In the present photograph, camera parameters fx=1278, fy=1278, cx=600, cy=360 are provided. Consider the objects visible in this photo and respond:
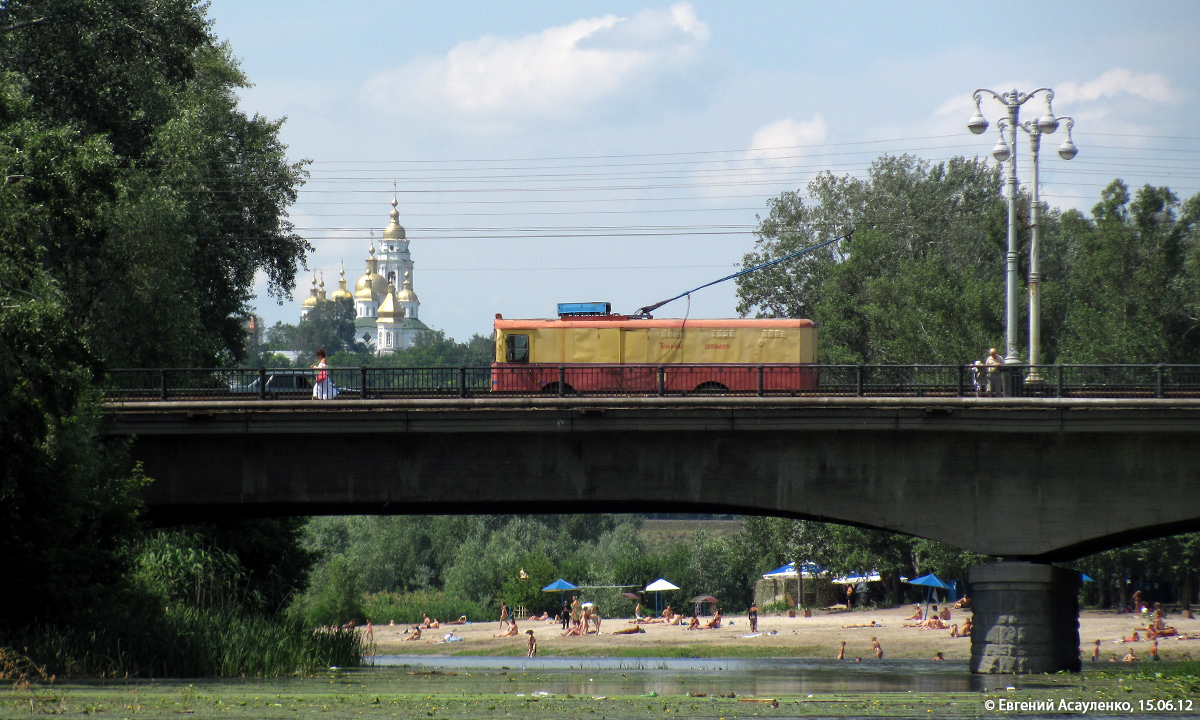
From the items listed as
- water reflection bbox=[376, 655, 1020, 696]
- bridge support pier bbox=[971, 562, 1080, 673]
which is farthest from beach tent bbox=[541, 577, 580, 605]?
bridge support pier bbox=[971, 562, 1080, 673]

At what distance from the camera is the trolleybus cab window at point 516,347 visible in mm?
35062

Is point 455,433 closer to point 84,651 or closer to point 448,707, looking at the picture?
point 84,651

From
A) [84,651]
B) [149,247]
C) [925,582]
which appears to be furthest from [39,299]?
[925,582]

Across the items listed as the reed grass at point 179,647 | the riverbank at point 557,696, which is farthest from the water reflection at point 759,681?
the reed grass at point 179,647

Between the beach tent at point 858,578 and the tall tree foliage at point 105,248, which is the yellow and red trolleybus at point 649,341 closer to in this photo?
the tall tree foliage at point 105,248

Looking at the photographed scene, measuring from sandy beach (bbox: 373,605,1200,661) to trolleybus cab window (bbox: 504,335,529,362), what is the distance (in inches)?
768

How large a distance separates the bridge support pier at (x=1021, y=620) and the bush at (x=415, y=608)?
5156 centimetres

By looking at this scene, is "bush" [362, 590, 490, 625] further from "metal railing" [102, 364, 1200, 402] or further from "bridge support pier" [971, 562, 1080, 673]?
"bridge support pier" [971, 562, 1080, 673]

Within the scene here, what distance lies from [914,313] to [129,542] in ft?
128

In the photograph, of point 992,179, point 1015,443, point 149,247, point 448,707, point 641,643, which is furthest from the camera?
point 992,179

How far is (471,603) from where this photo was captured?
80.2 meters

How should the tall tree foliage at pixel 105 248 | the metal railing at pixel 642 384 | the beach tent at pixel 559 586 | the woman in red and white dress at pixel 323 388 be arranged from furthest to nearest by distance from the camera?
the beach tent at pixel 559 586 → the woman in red and white dress at pixel 323 388 → the metal railing at pixel 642 384 → the tall tree foliage at pixel 105 248

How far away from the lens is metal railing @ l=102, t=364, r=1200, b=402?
94.6 feet

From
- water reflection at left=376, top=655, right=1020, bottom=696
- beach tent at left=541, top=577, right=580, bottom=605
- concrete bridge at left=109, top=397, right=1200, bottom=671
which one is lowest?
beach tent at left=541, top=577, right=580, bottom=605
